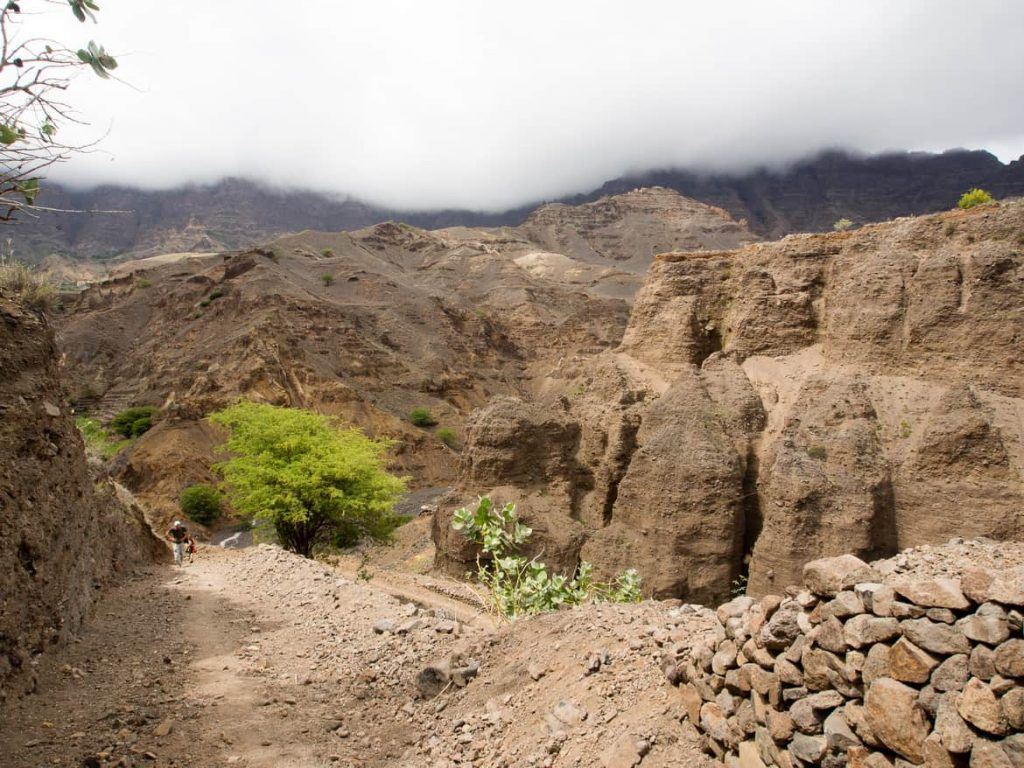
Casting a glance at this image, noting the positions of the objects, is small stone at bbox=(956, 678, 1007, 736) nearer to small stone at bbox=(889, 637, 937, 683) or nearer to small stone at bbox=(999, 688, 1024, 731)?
small stone at bbox=(999, 688, 1024, 731)

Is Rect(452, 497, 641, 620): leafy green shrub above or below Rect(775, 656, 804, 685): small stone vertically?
below

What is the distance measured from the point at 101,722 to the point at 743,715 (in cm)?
539

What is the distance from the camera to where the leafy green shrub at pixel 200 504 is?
3769 cm

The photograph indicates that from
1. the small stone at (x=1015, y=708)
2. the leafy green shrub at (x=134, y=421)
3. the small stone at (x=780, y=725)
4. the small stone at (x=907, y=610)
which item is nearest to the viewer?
the small stone at (x=1015, y=708)

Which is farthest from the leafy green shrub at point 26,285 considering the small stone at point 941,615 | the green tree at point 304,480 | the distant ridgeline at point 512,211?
the distant ridgeline at point 512,211

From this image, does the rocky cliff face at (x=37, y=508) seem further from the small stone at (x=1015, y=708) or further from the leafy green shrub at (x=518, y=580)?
the small stone at (x=1015, y=708)

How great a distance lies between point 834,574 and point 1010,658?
115cm

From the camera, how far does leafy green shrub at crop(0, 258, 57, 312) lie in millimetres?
8750

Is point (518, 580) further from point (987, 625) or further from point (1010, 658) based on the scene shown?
point (1010, 658)

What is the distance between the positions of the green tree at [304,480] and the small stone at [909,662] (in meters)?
15.6

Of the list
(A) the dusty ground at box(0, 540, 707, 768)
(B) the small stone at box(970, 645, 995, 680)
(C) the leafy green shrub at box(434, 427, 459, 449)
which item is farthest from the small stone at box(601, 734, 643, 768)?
(C) the leafy green shrub at box(434, 427, 459, 449)

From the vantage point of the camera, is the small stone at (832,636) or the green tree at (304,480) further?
the green tree at (304,480)

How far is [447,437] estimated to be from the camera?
5559cm

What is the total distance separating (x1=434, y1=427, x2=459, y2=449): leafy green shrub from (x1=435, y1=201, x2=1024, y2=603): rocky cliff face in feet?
110
